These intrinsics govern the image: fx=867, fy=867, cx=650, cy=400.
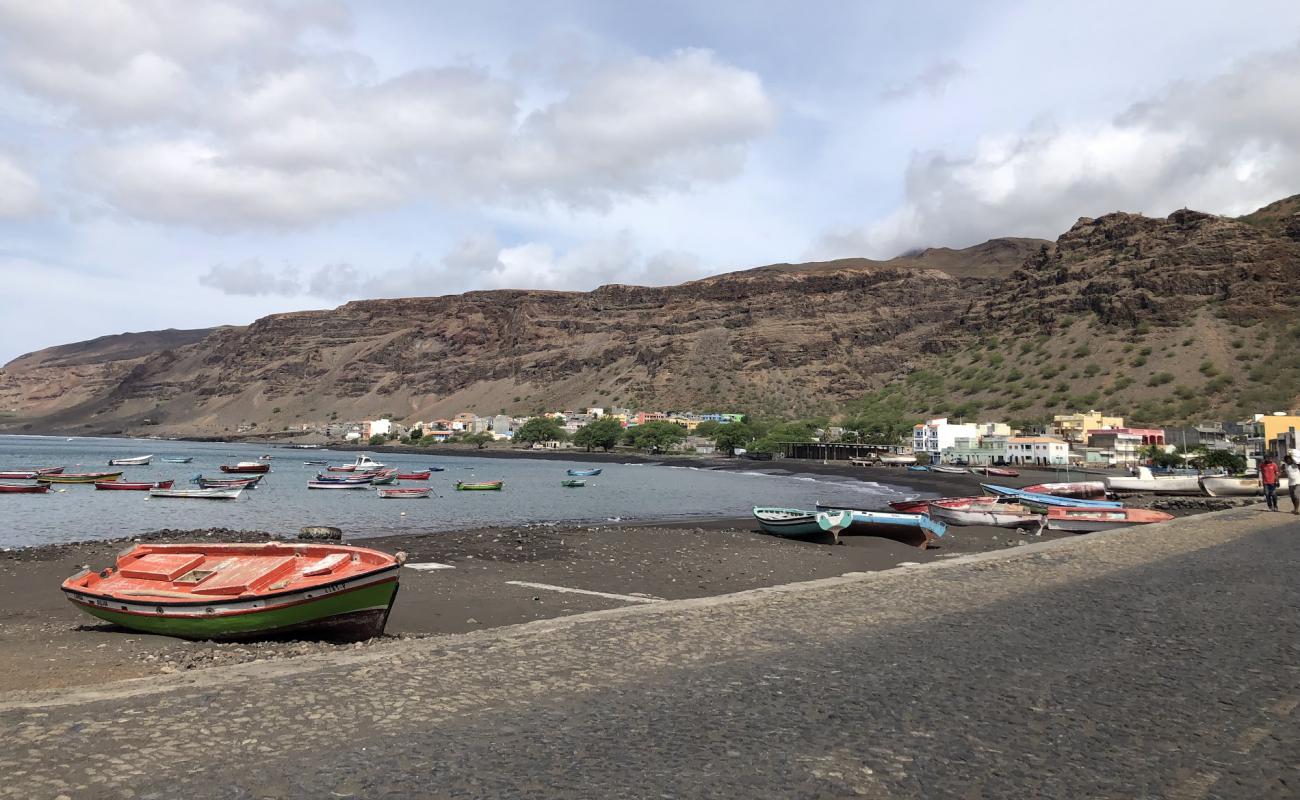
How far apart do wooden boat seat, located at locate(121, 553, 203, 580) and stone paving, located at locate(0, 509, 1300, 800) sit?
5.65 m

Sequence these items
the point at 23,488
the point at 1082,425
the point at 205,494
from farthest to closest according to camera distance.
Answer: the point at 1082,425 → the point at 23,488 → the point at 205,494

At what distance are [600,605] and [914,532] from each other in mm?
15828

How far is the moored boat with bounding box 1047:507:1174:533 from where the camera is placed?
3241 cm

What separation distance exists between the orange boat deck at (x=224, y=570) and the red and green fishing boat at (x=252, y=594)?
1cm

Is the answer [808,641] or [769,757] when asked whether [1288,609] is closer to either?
[808,641]

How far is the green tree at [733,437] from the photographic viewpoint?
149 m

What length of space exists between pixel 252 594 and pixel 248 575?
4.76ft

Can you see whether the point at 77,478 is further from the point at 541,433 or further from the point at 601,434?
the point at 541,433

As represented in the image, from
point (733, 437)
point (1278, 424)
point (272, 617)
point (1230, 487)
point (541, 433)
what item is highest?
point (541, 433)

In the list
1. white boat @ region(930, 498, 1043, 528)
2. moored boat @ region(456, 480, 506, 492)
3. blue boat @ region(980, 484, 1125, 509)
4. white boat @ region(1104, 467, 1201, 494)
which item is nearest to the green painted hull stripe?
white boat @ region(930, 498, 1043, 528)

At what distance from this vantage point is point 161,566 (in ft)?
42.7

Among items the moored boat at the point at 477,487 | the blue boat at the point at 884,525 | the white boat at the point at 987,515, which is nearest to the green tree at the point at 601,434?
the moored boat at the point at 477,487

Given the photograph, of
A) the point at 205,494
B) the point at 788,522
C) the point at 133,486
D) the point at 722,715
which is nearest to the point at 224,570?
the point at 722,715

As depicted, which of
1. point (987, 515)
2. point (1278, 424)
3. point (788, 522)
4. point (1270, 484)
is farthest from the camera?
point (1278, 424)
